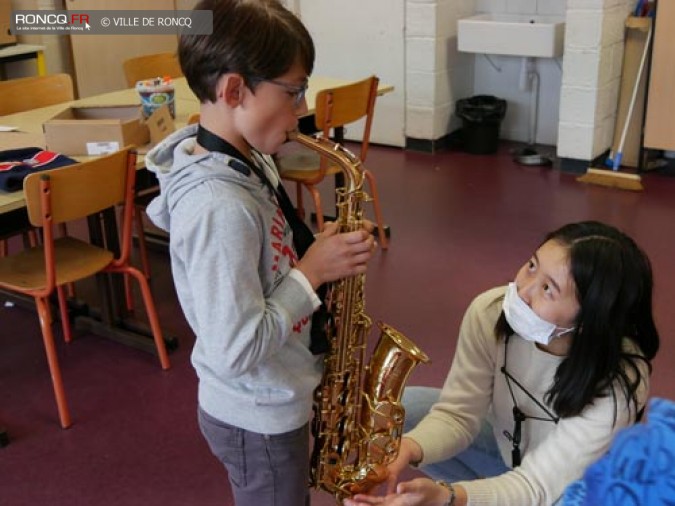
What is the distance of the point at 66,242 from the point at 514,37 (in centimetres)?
327

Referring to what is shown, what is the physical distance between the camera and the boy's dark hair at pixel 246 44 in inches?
48.1

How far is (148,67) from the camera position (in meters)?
4.17

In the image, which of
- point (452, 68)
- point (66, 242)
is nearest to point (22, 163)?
point (66, 242)

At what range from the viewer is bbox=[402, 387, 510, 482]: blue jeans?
181 cm

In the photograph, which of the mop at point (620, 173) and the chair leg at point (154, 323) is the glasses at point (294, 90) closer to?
the chair leg at point (154, 323)

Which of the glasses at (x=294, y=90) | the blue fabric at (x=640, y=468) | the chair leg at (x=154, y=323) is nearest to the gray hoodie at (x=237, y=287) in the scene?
the glasses at (x=294, y=90)

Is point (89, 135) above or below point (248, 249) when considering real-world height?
below

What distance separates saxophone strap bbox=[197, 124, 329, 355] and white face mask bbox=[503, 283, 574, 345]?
0.36 meters

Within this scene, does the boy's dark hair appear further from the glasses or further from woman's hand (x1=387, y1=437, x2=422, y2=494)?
woman's hand (x1=387, y1=437, x2=422, y2=494)

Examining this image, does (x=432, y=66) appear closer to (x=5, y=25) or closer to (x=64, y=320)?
(x=5, y=25)

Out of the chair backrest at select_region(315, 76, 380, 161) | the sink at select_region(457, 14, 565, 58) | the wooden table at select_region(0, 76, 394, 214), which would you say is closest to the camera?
the wooden table at select_region(0, 76, 394, 214)

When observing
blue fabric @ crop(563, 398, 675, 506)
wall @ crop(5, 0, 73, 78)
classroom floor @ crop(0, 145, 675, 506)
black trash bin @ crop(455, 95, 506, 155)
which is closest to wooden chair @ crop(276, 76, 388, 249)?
classroom floor @ crop(0, 145, 675, 506)

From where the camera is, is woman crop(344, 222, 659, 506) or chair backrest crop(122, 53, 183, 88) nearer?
woman crop(344, 222, 659, 506)

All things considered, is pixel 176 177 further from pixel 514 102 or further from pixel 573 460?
pixel 514 102
